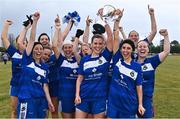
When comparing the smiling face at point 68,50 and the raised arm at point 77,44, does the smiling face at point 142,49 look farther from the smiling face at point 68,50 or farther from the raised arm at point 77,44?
the smiling face at point 68,50

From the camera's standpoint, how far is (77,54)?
8664mm

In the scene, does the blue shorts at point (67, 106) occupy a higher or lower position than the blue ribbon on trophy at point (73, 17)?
lower

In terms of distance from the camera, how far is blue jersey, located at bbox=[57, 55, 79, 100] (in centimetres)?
862

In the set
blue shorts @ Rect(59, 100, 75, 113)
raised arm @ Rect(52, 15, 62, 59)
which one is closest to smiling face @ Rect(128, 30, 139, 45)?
raised arm @ Rect(52, 15, 62, 59)

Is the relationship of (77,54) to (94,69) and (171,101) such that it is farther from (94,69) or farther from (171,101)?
(171,101)

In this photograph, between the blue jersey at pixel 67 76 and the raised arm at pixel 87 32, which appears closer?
the blue jersey at pixel 67 76

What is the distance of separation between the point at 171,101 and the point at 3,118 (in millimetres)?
7181

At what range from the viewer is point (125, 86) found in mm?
7531

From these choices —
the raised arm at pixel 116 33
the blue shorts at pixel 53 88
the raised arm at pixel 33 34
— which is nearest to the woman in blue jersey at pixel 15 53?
the raised arm at pixel 33 34

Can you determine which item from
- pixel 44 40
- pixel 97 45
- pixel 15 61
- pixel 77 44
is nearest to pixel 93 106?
pixel 97 45

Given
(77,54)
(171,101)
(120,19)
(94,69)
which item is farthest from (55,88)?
(171,101)

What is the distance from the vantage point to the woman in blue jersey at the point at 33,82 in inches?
308

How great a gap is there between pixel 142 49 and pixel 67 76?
165 cm

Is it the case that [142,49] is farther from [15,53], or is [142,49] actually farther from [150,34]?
[15,53]
